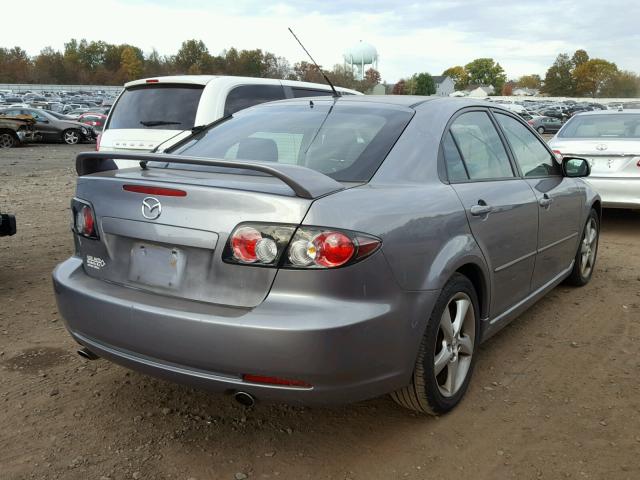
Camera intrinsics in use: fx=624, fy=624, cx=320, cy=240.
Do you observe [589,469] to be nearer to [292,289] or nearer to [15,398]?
[292,289]

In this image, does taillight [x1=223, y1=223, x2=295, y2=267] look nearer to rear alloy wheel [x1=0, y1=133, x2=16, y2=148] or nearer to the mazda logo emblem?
the mazda logo emblem

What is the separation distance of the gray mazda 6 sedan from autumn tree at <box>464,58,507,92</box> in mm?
160643

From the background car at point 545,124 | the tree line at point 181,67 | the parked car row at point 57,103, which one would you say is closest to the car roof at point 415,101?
the parked car row at point 57,103

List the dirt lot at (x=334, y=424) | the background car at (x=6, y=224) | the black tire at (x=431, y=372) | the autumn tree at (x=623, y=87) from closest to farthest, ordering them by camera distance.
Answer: the dirt lot at (x=334, y=424) → the black tire at (x=431, y=372) → the background car at (x=6, y=224) → the autumn tree at (x=623, y=87)

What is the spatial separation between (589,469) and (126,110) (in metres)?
6.09

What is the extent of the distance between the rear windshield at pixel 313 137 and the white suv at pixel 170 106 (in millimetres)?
2819

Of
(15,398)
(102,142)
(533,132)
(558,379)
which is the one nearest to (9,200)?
(102,142)

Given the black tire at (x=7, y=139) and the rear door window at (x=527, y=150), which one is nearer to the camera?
the rear door window at (x=527, y=150)

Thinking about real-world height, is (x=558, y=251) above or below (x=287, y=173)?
below

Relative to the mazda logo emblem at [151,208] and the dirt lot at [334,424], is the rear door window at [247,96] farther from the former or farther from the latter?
the mazda logo emblem at [151,208]

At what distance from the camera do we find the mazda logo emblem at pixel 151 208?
8.64 ft

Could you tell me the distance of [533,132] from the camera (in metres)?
4.59

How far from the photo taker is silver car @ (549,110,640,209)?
24.8 ft

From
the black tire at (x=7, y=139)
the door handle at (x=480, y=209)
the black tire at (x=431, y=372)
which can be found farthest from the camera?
the black tire at (x=7, y=139)
